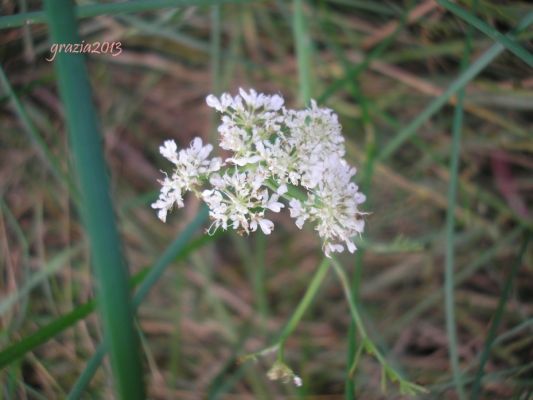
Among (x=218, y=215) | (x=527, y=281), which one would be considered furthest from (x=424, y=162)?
(x=218, y=215)

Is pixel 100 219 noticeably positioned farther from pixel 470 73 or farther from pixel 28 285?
pixel 28 285

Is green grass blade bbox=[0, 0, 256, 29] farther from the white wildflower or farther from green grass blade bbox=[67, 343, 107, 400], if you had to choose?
green grass blade bbox=[67, 343, 107, 400]

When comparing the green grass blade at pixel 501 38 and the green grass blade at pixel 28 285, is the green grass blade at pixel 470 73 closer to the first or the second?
the green grass blade at pixel 501 38

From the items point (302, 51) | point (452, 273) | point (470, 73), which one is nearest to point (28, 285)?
point (302, 51)

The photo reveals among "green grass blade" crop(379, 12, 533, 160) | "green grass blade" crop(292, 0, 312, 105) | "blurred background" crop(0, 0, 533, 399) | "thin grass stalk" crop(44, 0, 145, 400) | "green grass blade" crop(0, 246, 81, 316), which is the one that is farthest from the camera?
"blurred background" crop(0, 0, 533, 399)

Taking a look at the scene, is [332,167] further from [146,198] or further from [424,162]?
[424,162]

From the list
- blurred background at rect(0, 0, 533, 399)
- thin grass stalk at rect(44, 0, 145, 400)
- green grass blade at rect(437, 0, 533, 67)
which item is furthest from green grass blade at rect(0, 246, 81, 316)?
green grass blade at rect(437, 0, 533, 67)
